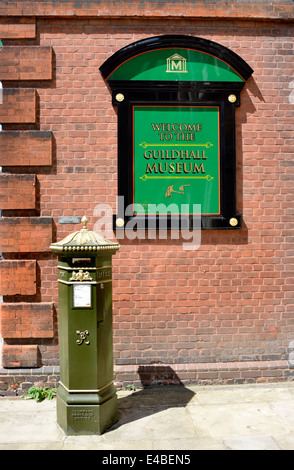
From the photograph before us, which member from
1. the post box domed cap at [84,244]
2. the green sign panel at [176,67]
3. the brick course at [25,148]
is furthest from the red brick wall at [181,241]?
the post box domed cap at [84,244]

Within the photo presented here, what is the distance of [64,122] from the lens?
5.05 m

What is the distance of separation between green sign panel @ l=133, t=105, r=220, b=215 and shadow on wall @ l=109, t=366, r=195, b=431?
6.77ft

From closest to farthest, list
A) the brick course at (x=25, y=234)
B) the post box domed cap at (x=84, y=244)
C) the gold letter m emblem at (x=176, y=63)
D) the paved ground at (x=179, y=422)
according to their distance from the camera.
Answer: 1. the paved ground at (x=179, y=422)
2. the post box domed cap at (x=84, y=244)
3. the brick course at (x=25, y=234)
4. the gold letter m emblem at (x=176, y=63)

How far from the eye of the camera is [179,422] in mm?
4020

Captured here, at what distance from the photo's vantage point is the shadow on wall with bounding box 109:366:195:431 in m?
4.24

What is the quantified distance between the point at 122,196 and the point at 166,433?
2.78 m

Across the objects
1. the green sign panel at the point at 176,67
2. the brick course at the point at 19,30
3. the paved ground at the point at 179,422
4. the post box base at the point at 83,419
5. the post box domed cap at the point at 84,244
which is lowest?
the paved ground at the point at 179,422

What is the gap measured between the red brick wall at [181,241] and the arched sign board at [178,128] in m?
0.15

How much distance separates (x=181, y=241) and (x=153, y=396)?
1.94 m

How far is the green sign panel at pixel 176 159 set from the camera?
16.8 feet

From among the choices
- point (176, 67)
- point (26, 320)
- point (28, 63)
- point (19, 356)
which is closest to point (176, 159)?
point (176, 67)

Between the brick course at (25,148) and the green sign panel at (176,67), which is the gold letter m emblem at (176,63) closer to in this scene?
the green sign panel at (176,67)

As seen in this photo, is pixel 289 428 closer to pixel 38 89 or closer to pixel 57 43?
pixel 38 89

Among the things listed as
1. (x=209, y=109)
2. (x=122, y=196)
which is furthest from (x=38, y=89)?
(x=209, y=109)
